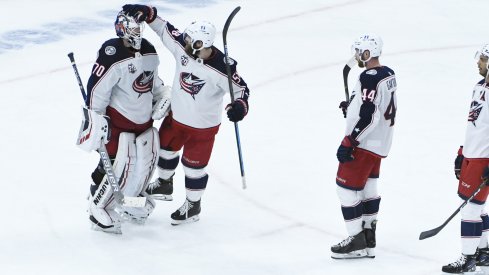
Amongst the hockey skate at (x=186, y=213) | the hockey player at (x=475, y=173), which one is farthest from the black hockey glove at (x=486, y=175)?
the hockey skate at (x=186, y=213)

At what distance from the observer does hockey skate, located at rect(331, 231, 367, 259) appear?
658cm

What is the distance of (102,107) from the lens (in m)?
6.63

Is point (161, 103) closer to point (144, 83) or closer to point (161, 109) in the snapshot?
Answer: point (161, 109)

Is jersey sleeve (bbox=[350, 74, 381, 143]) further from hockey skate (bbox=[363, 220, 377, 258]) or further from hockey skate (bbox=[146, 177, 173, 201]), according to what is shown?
hockey skate (bbox=[146, 177, 173, 201])

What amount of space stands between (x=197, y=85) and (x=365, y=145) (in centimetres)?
104

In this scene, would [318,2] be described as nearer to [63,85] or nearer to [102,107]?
[63,85]

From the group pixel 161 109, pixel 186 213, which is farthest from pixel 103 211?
pixel 161 109

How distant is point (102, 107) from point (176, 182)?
4.04 feet

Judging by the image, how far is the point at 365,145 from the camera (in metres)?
6.43

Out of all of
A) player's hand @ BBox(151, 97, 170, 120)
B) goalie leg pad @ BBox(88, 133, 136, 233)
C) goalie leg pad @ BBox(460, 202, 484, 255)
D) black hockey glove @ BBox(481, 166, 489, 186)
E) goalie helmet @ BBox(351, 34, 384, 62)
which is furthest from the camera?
player's hand @ BBox(151, 97, 170, 120)

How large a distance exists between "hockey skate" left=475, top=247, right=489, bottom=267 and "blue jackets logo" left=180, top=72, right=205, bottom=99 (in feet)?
5.92

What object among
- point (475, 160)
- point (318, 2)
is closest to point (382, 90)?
point (475, 160)

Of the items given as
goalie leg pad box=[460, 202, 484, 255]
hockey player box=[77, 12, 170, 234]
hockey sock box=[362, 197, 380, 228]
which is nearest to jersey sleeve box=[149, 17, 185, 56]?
hockey player box=[77, 12, 170, 234]

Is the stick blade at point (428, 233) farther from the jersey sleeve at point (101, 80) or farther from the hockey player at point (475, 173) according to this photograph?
the jersey sleeve at point (101, 80)
